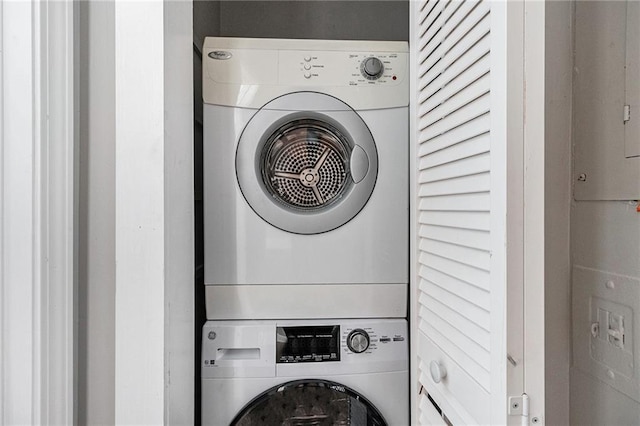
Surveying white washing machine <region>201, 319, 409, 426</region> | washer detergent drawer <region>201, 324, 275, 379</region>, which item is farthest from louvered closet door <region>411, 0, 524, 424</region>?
washer detergent drawer <region>201, 324, 275, 379</region>

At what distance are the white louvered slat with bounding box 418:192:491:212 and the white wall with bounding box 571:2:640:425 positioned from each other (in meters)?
0.30

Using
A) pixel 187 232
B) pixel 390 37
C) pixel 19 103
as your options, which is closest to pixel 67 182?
pixel 19 103

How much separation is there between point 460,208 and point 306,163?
550mm

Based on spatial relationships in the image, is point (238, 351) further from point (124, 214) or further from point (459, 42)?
point (459, 42)

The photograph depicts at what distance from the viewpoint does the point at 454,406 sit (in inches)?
33.5

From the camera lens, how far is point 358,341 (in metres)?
1.23

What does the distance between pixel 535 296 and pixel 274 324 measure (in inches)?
30.1

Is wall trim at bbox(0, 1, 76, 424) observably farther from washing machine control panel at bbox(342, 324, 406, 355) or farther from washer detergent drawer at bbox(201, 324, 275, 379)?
washing machine control panel at bbox(342, 324, 406, 355)

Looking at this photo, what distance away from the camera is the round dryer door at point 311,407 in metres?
1.19

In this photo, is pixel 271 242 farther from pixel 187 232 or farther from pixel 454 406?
pixel 454 406

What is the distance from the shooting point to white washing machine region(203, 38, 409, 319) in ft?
4.04

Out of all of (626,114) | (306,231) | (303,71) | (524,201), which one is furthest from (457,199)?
(303,71)

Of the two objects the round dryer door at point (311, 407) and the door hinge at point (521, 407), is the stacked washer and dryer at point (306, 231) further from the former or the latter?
the door hinge at point (521, 407)

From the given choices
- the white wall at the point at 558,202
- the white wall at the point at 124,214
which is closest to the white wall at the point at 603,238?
the white wall at the point at 558,202
